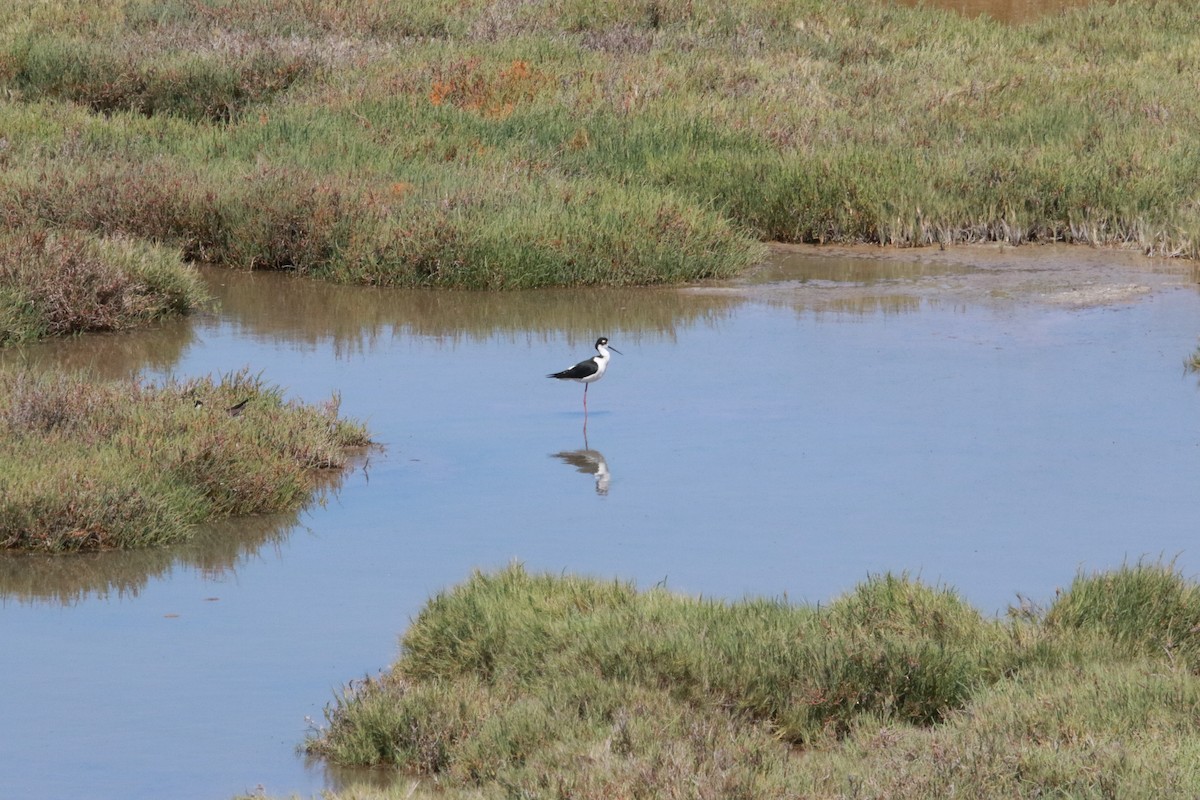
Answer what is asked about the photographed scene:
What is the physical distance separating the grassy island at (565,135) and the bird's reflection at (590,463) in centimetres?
459

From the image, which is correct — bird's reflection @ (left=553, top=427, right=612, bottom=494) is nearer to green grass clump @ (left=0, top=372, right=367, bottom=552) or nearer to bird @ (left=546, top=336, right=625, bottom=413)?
bird @ (left=546, top=336, right=625, bottom=413)

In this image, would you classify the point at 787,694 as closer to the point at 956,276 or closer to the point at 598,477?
the point at 598,477

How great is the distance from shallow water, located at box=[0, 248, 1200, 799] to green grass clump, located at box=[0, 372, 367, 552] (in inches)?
5.8

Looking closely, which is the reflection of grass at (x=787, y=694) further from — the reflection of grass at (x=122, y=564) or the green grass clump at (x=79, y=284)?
the green grass clump at (x=79, y=284)

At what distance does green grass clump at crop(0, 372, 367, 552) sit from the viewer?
756cm

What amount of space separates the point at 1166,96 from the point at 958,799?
15516 millimetres

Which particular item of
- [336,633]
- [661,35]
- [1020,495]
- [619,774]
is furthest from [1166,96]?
[619,774]

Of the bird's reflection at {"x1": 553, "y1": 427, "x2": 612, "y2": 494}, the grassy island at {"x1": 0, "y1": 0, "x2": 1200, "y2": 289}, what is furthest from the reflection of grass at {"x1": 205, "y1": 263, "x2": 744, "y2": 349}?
the bird's reflection at {"x1": 553, "y1": 427, "x2": 612, "y2": 494}

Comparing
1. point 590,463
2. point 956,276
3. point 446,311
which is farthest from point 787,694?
point 956,276

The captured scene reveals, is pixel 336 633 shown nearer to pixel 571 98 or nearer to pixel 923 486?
pixel 923 486

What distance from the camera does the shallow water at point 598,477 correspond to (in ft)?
20.2

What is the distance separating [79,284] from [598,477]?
5.03 metres

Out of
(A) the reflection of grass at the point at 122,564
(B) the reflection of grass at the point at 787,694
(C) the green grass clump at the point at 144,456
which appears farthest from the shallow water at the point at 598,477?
(B) the reflection of grass at the point at 787,694

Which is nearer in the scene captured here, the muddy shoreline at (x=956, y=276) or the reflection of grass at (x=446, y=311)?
the reflection of grass at (x=446, y=311)
